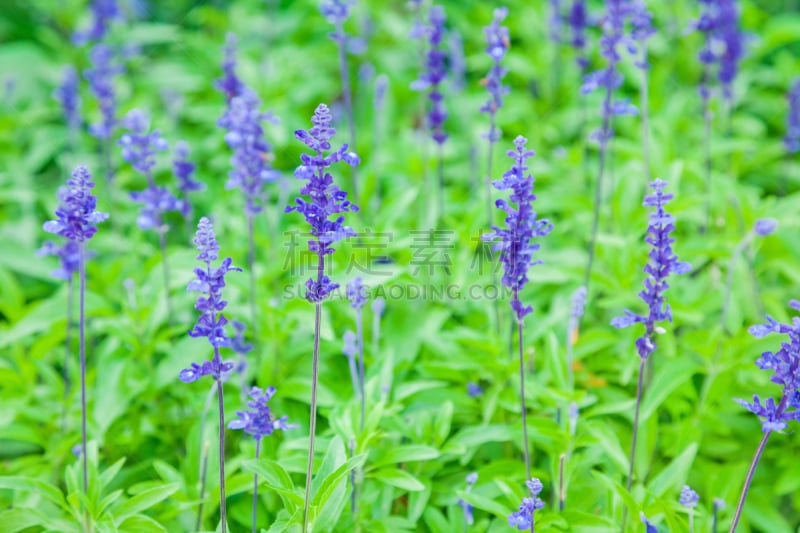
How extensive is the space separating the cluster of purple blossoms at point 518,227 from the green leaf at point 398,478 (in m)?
0.97

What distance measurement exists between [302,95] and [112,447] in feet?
12.4

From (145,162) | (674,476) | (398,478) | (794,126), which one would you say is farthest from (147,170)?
(794,126)

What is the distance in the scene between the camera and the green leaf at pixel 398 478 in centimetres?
355

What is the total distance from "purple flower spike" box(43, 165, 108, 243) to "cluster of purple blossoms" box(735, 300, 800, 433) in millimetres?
2720

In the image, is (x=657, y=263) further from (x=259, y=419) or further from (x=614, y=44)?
(x=259, y=419)

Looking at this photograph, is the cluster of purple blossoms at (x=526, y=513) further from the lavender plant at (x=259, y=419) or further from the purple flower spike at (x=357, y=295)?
the purple flower spike at (x=357, y=295)

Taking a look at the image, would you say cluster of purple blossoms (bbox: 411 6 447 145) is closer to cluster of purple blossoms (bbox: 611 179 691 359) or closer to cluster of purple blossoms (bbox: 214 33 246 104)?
cluster of purple blossoms (bbox: 214 33 246 104)

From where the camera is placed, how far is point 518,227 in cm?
322

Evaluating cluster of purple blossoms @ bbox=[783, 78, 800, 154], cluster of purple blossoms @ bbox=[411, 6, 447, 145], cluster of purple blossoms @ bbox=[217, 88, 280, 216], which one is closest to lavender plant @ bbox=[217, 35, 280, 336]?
cluster of purple blossoms @ bbox=[217, 88, 280, 216]

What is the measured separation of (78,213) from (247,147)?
4.08 feet

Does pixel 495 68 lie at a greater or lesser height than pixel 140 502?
greater

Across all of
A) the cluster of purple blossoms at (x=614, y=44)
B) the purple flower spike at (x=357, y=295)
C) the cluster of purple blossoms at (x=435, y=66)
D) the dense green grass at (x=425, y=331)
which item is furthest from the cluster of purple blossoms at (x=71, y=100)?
the cluster of purple blossoms at (x=614, y=44)

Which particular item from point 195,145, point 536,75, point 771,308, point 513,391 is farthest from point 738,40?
point 195,145

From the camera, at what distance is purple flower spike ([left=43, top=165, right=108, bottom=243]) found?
3064 millimetres
